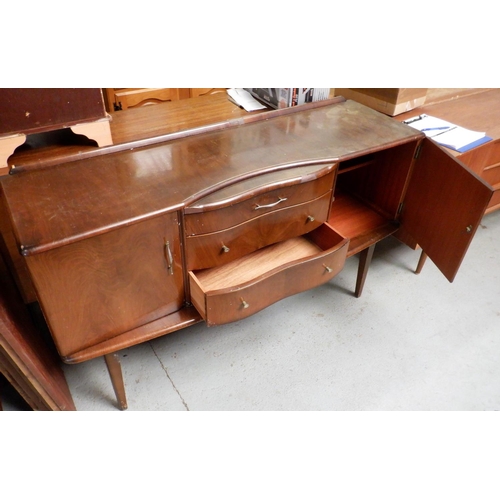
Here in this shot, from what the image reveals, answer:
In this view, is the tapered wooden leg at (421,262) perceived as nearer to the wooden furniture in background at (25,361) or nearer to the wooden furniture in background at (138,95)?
the wooden furniture in background at (138,95)

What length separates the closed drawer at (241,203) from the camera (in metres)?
0.95

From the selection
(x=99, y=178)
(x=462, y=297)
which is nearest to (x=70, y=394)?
(x=99, y=178)

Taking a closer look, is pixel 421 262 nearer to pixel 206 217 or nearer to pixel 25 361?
pixel 206 217

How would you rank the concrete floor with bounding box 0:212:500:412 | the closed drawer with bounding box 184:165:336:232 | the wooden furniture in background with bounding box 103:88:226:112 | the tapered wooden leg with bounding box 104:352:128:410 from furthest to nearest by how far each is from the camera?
1. the wooden furniture in background with bounding box 103:88:226:112
2. the concrete floor with bounding box 0:212:500:412
3. the tapered wooden leg with bounding box 104:352:128:410
4. the closed drawer with bounding box 184:165:336:232

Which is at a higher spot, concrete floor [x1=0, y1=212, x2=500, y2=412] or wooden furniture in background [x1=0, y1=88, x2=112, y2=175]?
wooden furniture in background [x1=0, y1=88, x2=112, y2=175]

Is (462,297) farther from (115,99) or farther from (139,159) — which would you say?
(115,99)

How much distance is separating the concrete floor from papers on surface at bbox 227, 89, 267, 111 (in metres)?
0.72

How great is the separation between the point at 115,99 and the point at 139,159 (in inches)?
42.1

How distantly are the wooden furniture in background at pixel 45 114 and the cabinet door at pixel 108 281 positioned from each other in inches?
14.0

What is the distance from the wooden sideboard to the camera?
88cm

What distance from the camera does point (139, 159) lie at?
1.08m

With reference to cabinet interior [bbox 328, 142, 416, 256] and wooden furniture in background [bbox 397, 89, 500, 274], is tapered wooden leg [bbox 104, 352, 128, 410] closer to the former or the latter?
cabinet interior [bbox 328, 142, 416, 256]

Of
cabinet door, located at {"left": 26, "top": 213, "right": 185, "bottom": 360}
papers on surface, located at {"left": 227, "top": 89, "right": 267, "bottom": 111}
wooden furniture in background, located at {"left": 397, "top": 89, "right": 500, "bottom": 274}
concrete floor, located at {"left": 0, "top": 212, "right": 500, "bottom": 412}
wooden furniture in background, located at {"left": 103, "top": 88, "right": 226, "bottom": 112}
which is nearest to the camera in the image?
cabinet door, located at {"left": 26, "top": 213, "right": 185, "bottom": 360}

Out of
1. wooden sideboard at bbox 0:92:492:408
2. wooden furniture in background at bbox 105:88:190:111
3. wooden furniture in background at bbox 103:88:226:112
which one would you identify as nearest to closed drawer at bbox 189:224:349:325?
wooden sideboard at bbox 0:92:492:408
